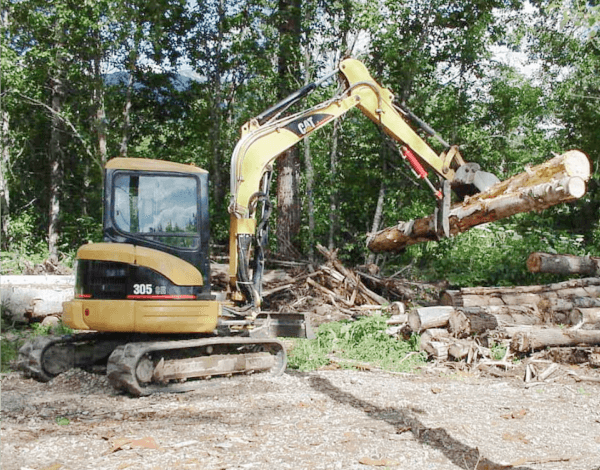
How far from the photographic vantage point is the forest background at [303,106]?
17.0m

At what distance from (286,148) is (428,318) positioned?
10.8 feet

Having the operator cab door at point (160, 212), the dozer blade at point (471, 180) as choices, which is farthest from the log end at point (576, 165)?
the operator cab door at point (160, 212)

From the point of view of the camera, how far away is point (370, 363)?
9156 mm

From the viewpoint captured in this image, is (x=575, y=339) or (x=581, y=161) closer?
(x=581, y=161)

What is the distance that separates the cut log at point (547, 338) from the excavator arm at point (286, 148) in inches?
89.8

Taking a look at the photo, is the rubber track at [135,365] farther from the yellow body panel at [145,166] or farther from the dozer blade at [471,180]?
the dozer blade at [471,180]

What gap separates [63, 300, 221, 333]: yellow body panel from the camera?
7203 millimetres

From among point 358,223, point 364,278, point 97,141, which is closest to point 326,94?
point 358,223

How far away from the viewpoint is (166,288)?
733 cm

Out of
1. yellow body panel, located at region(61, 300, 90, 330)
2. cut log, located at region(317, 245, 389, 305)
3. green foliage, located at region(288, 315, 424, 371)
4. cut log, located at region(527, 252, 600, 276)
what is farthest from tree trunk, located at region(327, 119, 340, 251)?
yellow body panel, located at region(61, 300, 90, 330)

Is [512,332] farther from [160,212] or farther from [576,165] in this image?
[160,212]

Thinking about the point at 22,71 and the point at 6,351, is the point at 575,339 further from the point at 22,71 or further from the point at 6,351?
the point at 22,71

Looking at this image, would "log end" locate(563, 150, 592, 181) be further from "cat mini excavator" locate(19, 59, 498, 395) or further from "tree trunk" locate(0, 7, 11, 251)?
"tree trunk" locate(0, 7, 11, 251)

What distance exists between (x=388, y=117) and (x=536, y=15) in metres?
15.7
